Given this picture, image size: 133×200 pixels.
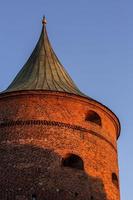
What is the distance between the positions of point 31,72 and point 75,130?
10.0 ft

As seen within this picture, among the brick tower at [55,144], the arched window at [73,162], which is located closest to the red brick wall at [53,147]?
the brick tower at [55,144]

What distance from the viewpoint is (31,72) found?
1561cm

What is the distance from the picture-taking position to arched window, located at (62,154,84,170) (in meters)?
13.2

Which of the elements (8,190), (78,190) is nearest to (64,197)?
(78,190)

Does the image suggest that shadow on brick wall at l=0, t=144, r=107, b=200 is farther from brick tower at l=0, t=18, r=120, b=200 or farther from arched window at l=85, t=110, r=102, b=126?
arched window at l=85, t=110, r=102, b=126

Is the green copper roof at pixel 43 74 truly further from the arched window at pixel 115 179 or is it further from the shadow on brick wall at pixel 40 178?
the arched window at pixel 115 179

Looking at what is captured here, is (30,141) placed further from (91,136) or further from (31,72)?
(31,72)

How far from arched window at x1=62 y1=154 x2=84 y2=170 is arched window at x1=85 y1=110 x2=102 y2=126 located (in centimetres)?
150

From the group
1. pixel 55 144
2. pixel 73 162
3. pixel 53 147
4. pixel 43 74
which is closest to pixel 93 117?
pixel 73 162

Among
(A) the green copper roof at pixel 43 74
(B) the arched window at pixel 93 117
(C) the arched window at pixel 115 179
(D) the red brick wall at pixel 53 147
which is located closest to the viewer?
(D) the red brick wall at pixel 53 147

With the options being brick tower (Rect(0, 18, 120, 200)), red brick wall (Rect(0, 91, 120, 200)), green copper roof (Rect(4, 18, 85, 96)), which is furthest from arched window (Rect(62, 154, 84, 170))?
green copper roof (Rect(4, 18, 85, 96))

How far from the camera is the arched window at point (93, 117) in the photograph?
564 inches

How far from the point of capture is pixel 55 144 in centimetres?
1312

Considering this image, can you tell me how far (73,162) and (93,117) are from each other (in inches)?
→ 70.5
